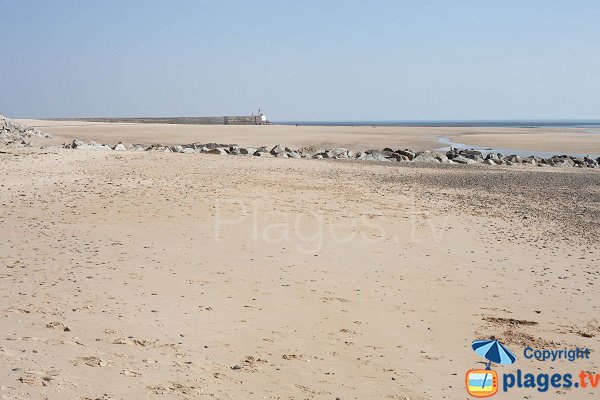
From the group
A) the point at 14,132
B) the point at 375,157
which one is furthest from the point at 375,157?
the point at 14,132

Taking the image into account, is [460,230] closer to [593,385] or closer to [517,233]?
[517,233]

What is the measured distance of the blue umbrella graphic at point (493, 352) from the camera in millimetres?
5988

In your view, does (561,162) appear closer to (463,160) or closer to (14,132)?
(463,160)

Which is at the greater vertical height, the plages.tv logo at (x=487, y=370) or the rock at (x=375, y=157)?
the rock at (x=375, y=157)

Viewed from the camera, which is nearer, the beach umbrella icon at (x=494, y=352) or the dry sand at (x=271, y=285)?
the dry sand at (x=271, y=285)

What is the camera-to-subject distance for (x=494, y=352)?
241 inches

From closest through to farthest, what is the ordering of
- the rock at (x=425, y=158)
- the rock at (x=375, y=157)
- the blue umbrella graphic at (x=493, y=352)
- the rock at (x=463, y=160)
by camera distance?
the blue umbrella graphic at (x=493, y=352) < the rock at (x=425, y=158) < the rock at (x=375, y=157) < the rock at (x=463, y=160)

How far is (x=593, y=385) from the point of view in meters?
5.70

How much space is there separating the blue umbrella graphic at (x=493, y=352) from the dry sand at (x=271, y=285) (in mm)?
94

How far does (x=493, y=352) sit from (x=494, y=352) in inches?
0.6

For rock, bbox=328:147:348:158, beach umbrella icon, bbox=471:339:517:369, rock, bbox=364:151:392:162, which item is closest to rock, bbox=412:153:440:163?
rock, bbox=364:151:392:162

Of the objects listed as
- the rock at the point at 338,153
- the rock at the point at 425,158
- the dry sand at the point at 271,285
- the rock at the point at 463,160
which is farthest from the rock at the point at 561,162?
the dry sand at the point at 271,285

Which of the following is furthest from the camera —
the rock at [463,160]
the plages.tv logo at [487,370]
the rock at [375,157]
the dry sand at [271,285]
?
the rock at [463,160]

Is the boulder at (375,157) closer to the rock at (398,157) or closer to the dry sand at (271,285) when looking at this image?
the rock at (398,157)
